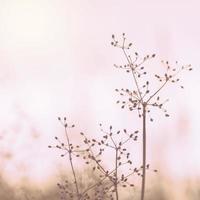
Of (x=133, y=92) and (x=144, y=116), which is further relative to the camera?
(x=133, y=92)

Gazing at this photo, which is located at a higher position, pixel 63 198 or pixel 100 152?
pixel 100 152

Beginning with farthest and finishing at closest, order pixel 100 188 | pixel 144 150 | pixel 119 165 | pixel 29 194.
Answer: pixel 29 194
pixel 100 188
pixel 119 165
pixel 144 150

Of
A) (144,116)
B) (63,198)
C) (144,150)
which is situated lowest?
(63,198)

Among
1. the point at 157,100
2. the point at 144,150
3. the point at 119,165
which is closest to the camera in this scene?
the point at 144,150

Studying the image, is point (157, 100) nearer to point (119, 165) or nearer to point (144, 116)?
point (144, 116)

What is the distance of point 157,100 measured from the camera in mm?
11617

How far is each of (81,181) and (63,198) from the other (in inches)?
25.8

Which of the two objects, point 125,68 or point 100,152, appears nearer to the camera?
point 125,68

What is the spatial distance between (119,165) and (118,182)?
1.30 feet

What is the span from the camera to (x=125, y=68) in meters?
11.8

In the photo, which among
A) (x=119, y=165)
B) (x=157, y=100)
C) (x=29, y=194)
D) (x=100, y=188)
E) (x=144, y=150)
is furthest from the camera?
(x=29, y=194)

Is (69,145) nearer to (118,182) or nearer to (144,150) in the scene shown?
(118,182)

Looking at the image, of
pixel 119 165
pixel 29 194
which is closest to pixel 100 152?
pixel 119 165

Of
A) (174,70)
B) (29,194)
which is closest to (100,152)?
(174,70)
